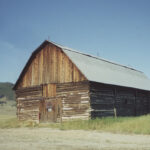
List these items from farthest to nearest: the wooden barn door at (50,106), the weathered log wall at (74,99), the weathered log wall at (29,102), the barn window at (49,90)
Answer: the weathered log wall at (29,102)
the barn window at (49,90)
the wooden barn door at (50,106)
the weathered log wall at (74,99)

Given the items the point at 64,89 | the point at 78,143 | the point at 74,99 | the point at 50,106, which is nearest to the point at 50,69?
the point at 64,89

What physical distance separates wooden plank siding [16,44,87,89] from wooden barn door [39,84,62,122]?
2.48 feet

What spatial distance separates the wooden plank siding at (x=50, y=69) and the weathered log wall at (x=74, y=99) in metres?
0.53

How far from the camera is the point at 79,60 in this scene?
76.0ft

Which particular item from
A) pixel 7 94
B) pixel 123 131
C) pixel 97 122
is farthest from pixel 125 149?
pixel 7 94

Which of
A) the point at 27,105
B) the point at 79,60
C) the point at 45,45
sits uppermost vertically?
the point at 45,45

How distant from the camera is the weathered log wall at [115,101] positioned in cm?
2125

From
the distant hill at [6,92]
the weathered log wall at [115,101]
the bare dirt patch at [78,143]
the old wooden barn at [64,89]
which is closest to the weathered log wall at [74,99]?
the old wooden barn at [64,89]

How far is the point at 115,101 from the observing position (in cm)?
2358

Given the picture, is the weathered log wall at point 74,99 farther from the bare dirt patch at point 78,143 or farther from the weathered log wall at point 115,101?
the bare dirt patch at point 78,143

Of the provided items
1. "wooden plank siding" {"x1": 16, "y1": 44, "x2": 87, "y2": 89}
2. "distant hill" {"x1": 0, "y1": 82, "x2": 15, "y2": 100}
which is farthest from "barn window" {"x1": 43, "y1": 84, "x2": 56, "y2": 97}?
"distant hill" {"x1": 0, "y1": 82, "x2": 15, "y2": 100}

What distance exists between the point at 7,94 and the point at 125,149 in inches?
4332

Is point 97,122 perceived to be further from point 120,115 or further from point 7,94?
point 7,94

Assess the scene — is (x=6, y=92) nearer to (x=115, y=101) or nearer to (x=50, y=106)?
(x=50, y=106)
